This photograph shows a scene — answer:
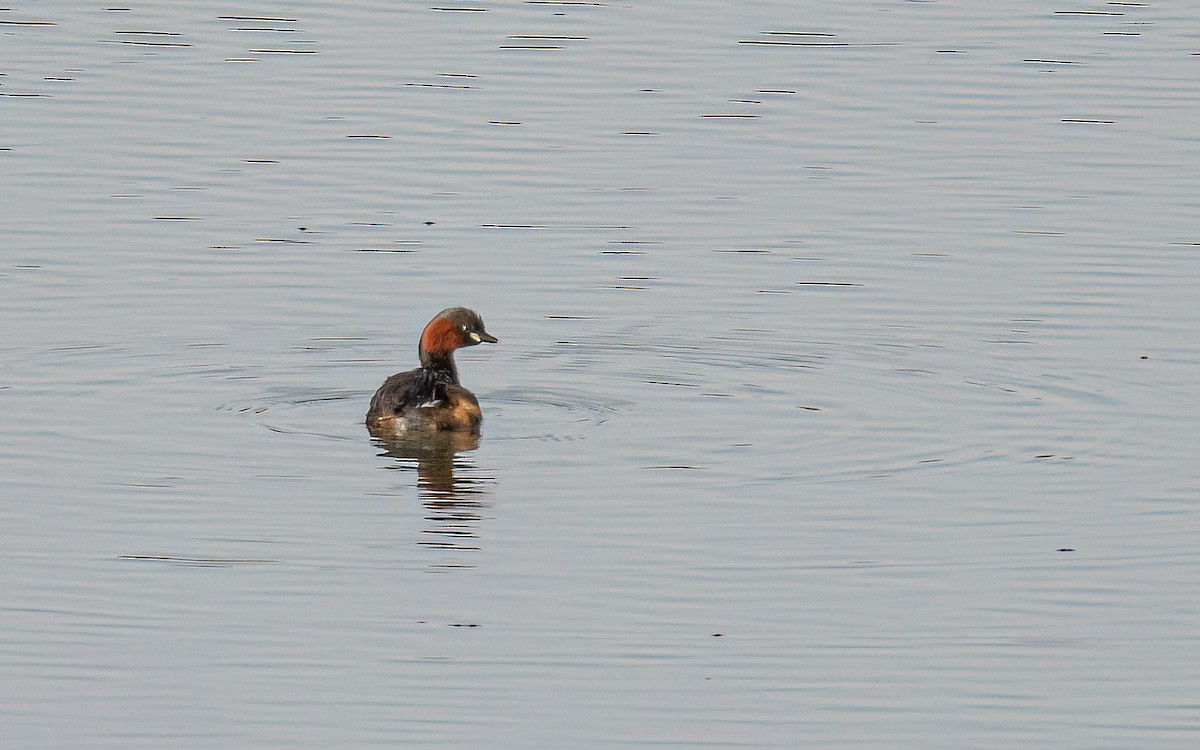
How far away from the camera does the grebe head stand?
15273 millimetres

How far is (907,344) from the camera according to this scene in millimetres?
16297

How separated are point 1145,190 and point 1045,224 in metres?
1.37

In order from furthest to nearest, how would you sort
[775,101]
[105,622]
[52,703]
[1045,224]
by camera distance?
1. [775,101]
2. [1045,224]
3. [105,622]
4. [52,703]

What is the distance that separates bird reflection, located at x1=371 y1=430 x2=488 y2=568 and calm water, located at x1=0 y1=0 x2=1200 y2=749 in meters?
0.04

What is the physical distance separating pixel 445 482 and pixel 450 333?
6.79ft

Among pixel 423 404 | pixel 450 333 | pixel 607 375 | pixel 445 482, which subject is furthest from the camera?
pixel 607 375

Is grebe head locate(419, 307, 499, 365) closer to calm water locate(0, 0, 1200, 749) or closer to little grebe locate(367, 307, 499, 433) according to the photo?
little grebe locate(367, 307, 499, 433)

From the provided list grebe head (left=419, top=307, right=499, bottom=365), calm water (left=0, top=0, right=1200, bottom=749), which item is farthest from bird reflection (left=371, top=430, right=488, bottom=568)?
grebe head (left=419, top=307, right=499, bottom=365)

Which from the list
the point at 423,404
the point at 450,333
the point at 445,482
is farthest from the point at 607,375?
the point at 445,482

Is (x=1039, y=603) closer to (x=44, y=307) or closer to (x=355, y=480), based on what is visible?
(x=355, y=480)

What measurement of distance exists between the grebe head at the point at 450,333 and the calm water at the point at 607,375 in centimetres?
59

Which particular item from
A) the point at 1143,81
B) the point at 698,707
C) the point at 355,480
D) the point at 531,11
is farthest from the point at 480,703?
the point at 531,11

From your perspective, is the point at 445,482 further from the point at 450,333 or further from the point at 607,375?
the point at 607,375

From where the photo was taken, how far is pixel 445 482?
1344 centimetres
